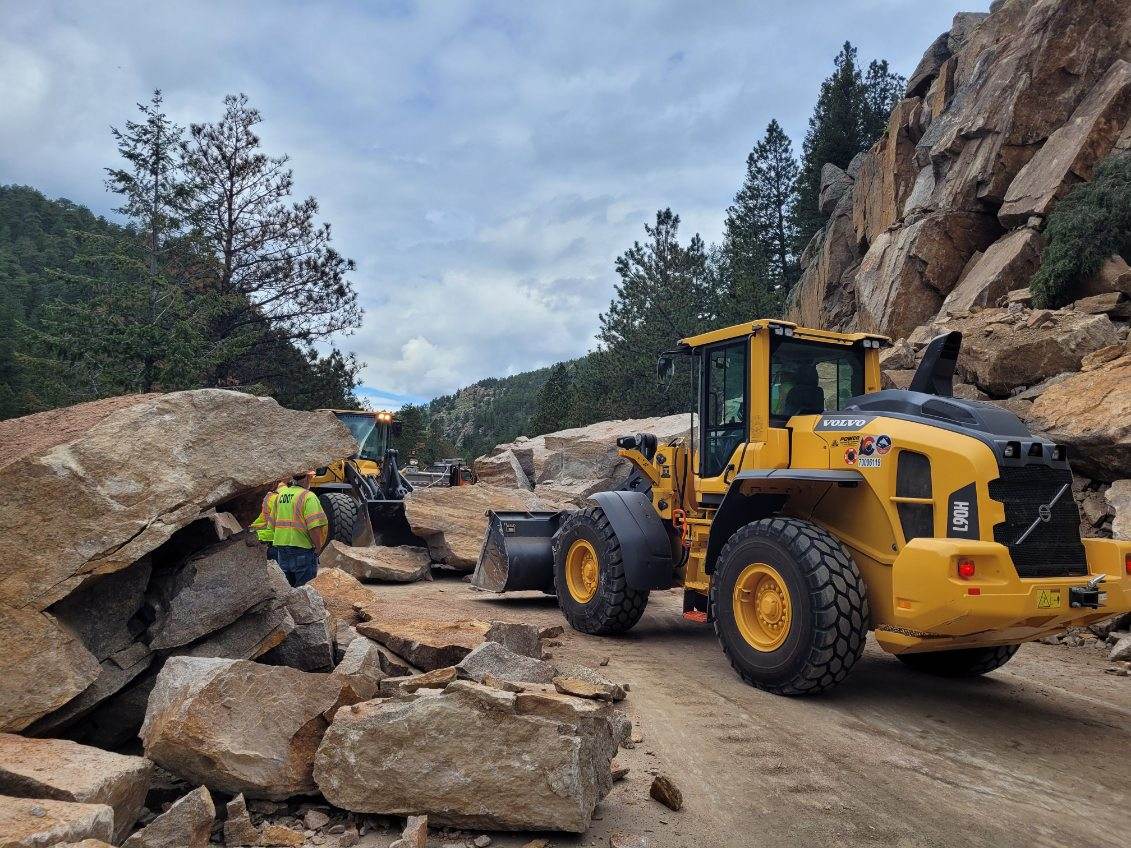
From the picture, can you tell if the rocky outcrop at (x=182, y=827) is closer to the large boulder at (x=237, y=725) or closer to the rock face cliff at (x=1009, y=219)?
the large boulder at (x=237, y=725)

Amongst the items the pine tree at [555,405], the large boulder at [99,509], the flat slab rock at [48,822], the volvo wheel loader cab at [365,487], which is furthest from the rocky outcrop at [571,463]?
the pine tree at [555,405]

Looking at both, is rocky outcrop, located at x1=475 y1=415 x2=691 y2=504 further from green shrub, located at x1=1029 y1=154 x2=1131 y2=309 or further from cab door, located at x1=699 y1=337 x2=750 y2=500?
cab door, located at x1=699 y1=337 x2=750 y2=500

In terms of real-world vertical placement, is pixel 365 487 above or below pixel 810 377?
below

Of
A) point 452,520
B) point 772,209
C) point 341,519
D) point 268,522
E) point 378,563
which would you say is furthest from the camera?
point 772,209

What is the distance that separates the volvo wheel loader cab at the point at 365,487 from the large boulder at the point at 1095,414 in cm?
897

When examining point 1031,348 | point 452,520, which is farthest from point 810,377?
point 452,520

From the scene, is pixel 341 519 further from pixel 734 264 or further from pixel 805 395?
pixel 734 264

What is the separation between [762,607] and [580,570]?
105 inches

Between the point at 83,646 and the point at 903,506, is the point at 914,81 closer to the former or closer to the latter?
the point at 903,506

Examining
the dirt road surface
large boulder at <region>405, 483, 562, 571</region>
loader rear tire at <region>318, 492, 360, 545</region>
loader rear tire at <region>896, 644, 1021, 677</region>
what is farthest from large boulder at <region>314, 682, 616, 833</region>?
loader rear tire at <region>318, 492, 360, 545</region>

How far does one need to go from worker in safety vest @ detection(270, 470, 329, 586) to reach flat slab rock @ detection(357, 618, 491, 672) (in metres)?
2.09

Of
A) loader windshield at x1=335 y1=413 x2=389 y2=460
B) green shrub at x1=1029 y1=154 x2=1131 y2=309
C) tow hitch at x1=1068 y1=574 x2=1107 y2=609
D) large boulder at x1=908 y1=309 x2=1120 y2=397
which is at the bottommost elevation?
tow hitch at x1=1068 y1=574 x2=1107 y2=609

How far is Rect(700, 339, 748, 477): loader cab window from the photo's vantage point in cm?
662

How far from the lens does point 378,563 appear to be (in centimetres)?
1066
